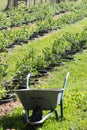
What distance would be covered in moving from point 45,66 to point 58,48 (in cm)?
151

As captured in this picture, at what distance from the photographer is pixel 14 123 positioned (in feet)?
25.8

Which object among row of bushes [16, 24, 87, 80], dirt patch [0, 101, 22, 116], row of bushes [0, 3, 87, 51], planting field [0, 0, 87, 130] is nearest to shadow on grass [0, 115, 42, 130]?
planting field [0, 0, 87, 130]

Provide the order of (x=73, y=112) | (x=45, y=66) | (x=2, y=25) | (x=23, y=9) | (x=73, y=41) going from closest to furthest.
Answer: (x=73, y=112) → (x=45, y=66) → (x=73, y=41) → (x=2, y=25) → (x=23, y=9)

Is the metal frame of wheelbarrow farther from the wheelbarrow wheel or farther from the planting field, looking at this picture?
the planting field

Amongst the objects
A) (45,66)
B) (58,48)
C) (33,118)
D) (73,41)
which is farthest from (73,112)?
(73,41)

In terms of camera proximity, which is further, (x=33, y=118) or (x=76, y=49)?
(x=76, y=49)

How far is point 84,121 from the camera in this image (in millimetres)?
8125

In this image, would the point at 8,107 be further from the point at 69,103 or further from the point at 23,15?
the point at 23,15

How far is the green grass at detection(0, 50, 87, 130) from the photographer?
784cm

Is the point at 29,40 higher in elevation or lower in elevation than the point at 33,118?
lower

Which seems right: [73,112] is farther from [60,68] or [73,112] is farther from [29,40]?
[29,40]

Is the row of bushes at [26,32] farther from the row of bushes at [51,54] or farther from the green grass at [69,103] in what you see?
the green grass at [69,103]

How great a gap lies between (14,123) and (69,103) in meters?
1.72

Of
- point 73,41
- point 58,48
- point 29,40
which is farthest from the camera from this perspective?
point 29,40
